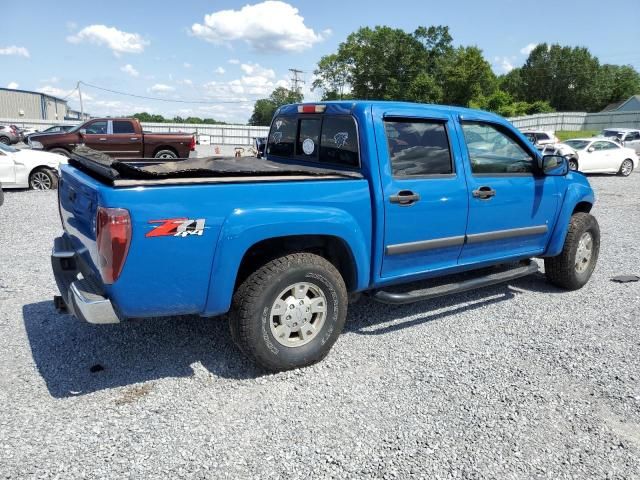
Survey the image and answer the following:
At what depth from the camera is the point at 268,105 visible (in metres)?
103

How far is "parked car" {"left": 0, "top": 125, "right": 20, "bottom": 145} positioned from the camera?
95.7ft

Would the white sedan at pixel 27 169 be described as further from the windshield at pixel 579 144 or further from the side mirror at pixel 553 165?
the windshield at pixel 579 144

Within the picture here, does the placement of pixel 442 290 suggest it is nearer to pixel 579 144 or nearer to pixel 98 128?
pixel 98 128

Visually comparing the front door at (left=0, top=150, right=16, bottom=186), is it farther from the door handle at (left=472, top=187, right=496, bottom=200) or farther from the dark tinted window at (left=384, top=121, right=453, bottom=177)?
the door handle at (left=472, top=187, right=496, bottom=200)

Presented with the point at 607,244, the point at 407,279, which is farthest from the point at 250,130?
the point at 407,279

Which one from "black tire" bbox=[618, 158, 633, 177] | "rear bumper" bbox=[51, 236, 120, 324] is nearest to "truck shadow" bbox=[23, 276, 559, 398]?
"rear bumper" bbox=[51, 236, 120, 324]

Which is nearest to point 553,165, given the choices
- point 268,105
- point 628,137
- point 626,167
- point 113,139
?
point 113,139

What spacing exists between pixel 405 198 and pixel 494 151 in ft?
4.20

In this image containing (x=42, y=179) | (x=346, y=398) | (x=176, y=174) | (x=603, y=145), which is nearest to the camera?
(x=176, y=174)

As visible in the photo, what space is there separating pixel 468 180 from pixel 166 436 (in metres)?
2.92

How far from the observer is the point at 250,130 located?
4372cm

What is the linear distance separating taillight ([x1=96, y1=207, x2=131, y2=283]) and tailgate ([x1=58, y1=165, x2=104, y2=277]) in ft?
0.59

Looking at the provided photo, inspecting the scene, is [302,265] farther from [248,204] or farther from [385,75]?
[385,75]

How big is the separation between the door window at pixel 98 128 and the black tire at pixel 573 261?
47.2 ft
